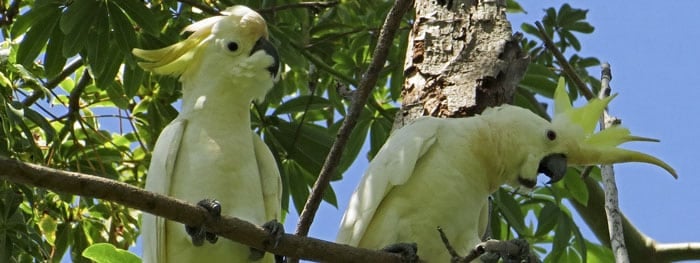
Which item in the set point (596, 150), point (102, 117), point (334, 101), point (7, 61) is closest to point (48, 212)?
point (102, 117)

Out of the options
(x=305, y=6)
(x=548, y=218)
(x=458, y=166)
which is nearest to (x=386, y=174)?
(x=458, y=166)

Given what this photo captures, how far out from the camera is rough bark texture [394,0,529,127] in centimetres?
455

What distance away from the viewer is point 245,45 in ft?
14.6

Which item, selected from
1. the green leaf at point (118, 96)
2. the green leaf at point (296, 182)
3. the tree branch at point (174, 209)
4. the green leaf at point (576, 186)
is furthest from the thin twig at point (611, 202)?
the green leaf at point (118, 96)

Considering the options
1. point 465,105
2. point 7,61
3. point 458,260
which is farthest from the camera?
point 7,61

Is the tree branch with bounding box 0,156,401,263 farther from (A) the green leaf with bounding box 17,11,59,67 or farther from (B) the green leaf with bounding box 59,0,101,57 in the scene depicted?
(A) the green leaf with bounding box 17,11,59,67

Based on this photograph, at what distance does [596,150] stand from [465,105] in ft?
1.96

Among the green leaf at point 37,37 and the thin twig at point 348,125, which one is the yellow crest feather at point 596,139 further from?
the green leaf at point 37,37

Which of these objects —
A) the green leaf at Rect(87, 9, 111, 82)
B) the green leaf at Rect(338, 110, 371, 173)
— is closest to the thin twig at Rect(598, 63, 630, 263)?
the green leaf at Rect(338, 110, 371, 173)

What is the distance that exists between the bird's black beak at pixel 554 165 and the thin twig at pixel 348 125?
2.79 feet

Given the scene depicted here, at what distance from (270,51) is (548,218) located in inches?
80.6

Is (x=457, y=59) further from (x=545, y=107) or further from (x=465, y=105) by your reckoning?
(x=545, y=107)

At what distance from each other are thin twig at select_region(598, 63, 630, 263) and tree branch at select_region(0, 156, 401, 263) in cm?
89

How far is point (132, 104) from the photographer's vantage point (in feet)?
21.1
